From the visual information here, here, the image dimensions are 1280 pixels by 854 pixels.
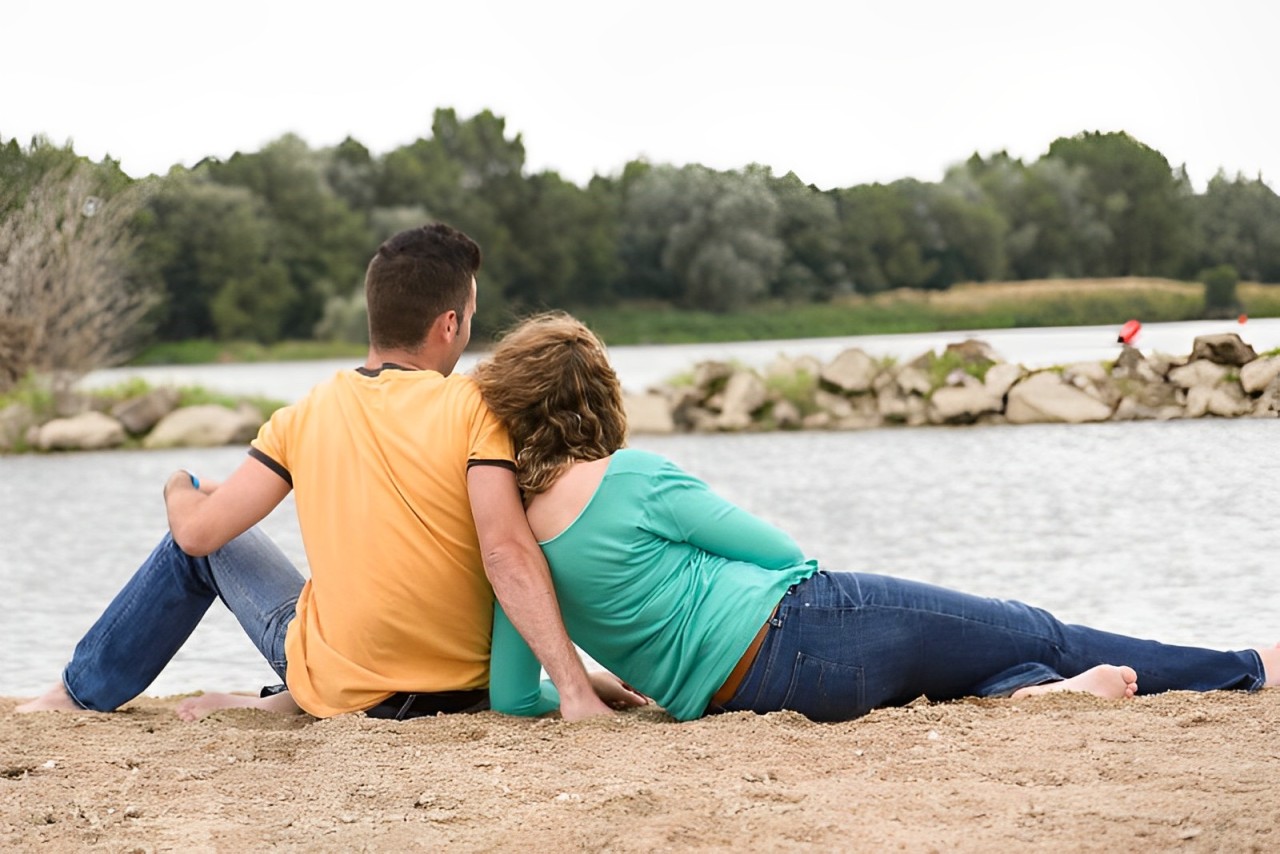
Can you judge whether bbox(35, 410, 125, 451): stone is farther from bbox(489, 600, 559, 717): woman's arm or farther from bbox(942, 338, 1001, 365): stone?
bbox(489, 600, 559, 717): woman's arm

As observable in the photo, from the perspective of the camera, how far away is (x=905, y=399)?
38.0ft

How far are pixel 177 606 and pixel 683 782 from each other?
1258mm

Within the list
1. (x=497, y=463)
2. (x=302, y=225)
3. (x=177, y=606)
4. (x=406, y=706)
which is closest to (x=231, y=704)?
(x=177, y=606)

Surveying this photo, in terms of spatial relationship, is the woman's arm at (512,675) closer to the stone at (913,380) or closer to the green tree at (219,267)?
the stone at (913,380)

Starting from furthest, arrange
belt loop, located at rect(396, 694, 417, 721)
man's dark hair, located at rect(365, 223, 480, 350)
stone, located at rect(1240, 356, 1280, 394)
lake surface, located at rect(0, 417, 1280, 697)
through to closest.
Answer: stone, located at rect(1240, 356, 1280, 394) → lake surface, located at rect(0, 417, 1280, 697) → belt loop, located at rect(396, 694, 417, 721) → man's dark hair, located at rect(365, 223, 480, 350)

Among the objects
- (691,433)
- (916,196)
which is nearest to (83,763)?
(916,196)

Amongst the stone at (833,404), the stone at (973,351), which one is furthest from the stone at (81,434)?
the stone at (973,351)

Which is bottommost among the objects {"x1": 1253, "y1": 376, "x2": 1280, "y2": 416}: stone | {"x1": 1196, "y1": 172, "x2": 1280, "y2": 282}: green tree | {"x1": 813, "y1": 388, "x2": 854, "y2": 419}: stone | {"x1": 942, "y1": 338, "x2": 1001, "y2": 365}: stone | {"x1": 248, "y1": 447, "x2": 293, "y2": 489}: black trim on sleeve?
{"x1": 813, "y1": 388, "x2": 854, "y2": 419}: stone

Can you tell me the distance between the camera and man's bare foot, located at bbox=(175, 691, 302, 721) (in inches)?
115

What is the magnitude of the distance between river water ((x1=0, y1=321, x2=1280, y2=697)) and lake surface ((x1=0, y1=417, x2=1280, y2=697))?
0.01 m

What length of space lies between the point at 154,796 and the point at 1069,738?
1.50m

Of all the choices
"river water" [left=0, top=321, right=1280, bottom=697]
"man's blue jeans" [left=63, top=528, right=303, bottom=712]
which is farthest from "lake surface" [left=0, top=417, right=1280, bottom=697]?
"man's blue jeans" [left=63, top=528, right=303, bottom=712]

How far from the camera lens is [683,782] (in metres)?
2.18

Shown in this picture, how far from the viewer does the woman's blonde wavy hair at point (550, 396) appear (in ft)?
8.30
